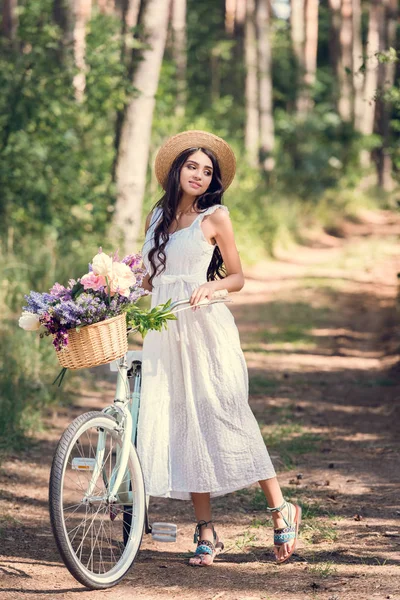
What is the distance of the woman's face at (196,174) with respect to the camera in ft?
16.1

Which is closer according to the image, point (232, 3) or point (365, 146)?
point (365, 146)

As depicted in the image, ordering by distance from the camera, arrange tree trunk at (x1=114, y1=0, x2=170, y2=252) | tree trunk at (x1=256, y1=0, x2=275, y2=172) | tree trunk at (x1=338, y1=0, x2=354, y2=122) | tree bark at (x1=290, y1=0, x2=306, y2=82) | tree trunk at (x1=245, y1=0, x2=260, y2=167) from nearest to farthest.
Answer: tree trunk at (x1=114, y1=0, x2=170, y2=252) < tree trunk at (x1=256, y1=0, x2=275, y2=172) < tree trunk at (x1=245, y1=0, x2=260, y2=167) < tree bark at (x1=290, y1=0, x2=306, y2=82) < tree trunk at (x1=338, y1=0, x2=354, y2=122)

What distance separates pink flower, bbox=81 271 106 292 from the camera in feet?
13.8

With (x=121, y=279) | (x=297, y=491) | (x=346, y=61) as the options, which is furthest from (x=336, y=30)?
(x=121, y=279)

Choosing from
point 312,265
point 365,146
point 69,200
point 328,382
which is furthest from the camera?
point 365,146

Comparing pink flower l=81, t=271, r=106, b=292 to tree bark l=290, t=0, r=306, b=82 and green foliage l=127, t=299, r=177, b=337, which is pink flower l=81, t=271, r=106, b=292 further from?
tree bark l=290, t=0, r=306, b=82

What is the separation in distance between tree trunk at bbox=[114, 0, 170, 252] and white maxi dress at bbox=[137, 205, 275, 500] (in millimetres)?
7929

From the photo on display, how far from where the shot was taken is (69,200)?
12.5 meters

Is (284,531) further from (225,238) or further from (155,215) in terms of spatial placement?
(155,215)

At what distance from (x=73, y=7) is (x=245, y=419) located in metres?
11.4

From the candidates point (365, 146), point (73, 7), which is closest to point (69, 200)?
point (73, 7)

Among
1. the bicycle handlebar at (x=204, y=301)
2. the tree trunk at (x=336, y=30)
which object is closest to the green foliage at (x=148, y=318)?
the bicycle handlebar at (x=204, y=301)

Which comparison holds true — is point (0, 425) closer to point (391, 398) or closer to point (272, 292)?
point (391, 398)

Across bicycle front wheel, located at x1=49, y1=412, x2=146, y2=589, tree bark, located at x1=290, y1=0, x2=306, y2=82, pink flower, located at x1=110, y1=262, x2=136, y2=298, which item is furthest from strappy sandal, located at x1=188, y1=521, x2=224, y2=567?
tree bark, located at x1=290, y1=0, x2=306, y2=82
